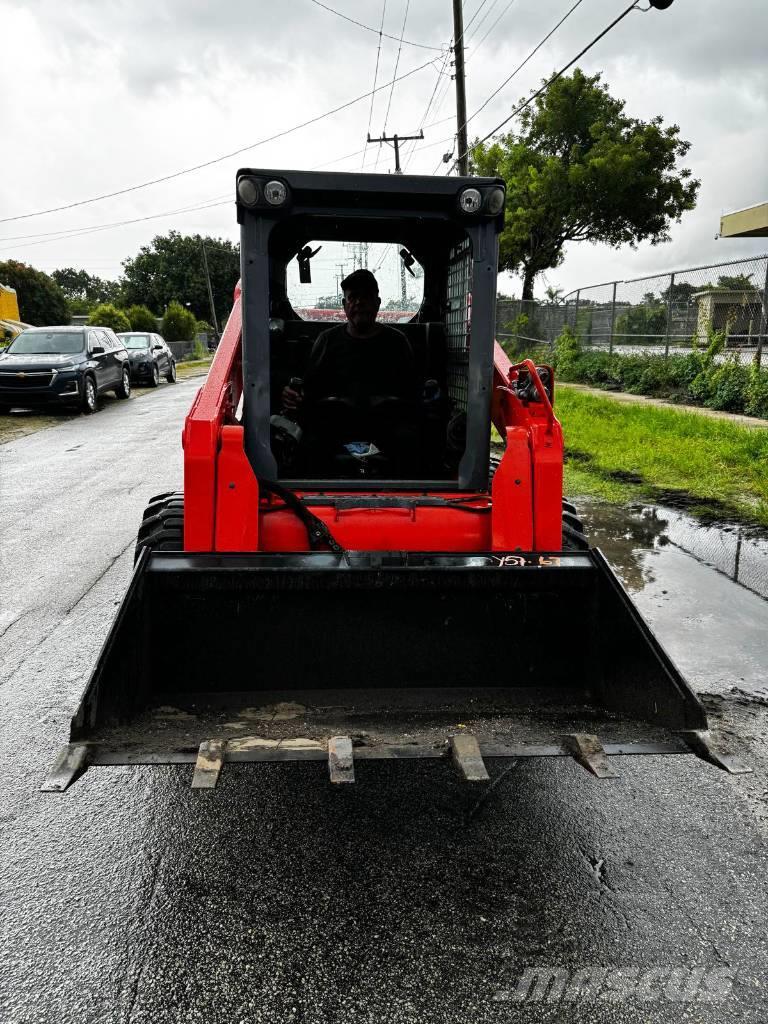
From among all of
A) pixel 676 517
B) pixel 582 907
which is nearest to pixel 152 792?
pixel 582 907

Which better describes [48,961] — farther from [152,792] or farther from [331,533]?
[331,533]

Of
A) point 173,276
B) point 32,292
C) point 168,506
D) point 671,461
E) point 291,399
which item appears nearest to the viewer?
point 291,399

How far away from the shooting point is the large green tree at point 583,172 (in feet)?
99.0

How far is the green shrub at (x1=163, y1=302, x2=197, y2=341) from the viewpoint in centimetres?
4984

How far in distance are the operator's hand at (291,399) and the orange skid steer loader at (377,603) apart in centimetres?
6

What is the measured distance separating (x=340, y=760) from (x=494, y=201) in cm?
240

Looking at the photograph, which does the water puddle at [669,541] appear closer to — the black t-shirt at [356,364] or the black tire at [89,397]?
the black t-shirt at [356,364]

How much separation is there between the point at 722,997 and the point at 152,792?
2.21 metres

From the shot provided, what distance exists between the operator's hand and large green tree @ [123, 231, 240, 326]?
265ft

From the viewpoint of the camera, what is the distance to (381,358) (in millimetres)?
4535

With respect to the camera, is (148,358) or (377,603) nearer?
(377,603)

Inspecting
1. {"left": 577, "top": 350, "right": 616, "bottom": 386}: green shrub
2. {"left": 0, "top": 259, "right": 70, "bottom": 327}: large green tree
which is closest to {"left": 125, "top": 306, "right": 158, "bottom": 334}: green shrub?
{"left": 0, "top": 259, "right": 70, "bottom": 327}: large green tree

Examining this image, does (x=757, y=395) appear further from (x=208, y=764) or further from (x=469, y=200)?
(x=208, y=764)

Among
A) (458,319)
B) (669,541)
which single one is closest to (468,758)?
(458,319)
